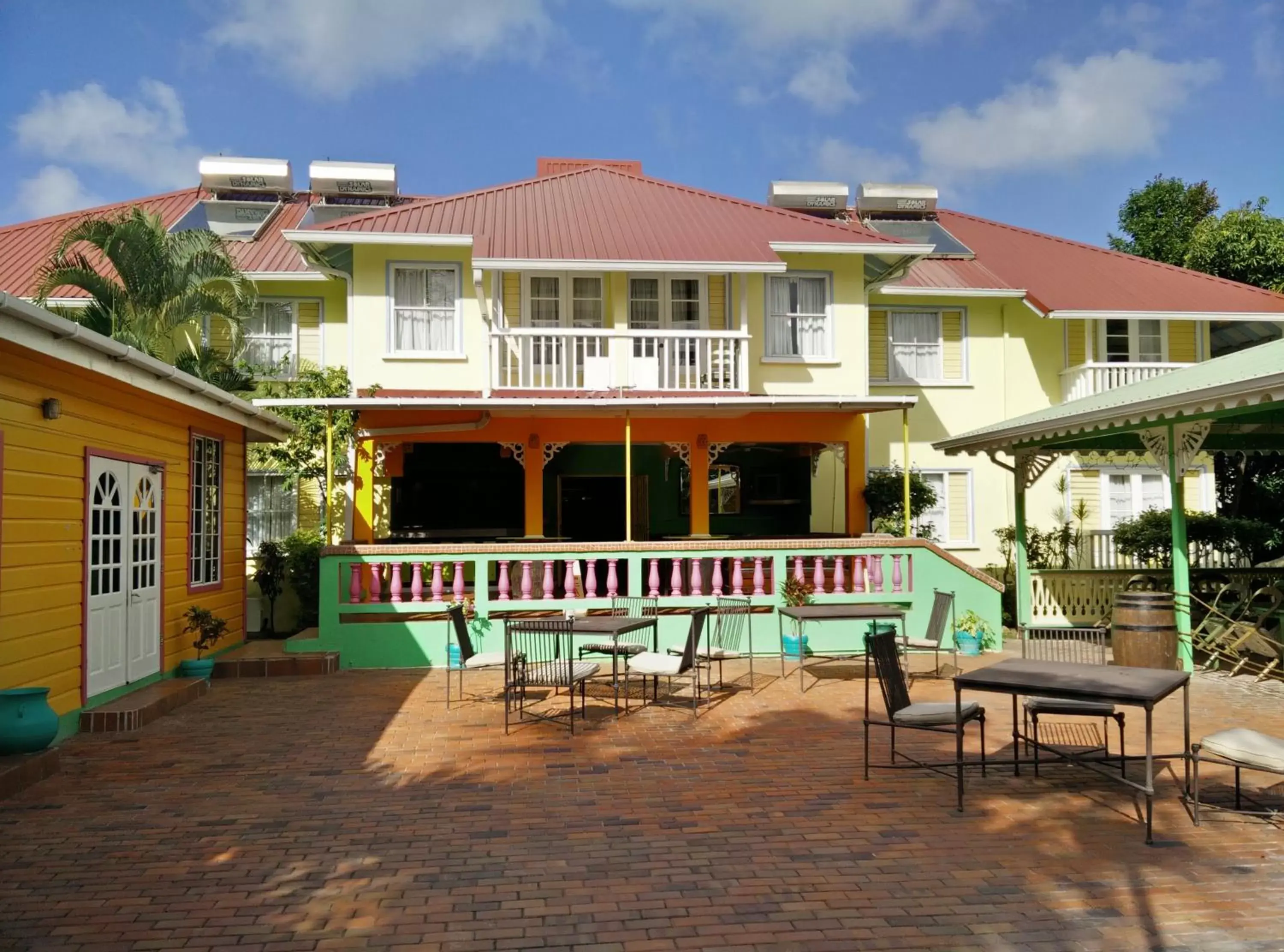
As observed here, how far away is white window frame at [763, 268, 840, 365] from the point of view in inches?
641

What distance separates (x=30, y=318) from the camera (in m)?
6.42

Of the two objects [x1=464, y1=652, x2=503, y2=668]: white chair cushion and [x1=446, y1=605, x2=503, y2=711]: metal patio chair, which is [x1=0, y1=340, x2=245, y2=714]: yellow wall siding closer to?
[x1=446, y1=605, x2=503, y2=711]: metal patio chair

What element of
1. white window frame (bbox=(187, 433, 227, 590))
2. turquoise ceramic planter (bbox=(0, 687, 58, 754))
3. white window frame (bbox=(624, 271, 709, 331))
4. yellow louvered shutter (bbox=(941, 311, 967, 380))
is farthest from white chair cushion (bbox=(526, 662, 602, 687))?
yellow louvered shutter (bbox=(941, 311, 967, 380))

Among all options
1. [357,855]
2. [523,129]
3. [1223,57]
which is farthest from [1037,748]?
[523,129]

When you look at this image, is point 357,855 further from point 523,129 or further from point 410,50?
point 523,129

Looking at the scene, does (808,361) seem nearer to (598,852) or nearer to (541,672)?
(541,672)

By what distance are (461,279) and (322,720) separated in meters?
9.10

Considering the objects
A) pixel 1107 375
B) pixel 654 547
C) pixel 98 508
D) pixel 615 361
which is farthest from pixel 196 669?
pixel 1107 375

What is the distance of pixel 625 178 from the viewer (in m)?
19.1

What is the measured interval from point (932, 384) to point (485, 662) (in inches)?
481

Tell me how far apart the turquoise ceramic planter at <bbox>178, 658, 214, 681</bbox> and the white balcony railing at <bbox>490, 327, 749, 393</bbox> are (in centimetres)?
628

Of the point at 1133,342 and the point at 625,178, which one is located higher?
the point at 625,178

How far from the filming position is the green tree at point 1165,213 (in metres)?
26.1

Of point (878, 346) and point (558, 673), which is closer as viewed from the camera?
point (558, 673)
